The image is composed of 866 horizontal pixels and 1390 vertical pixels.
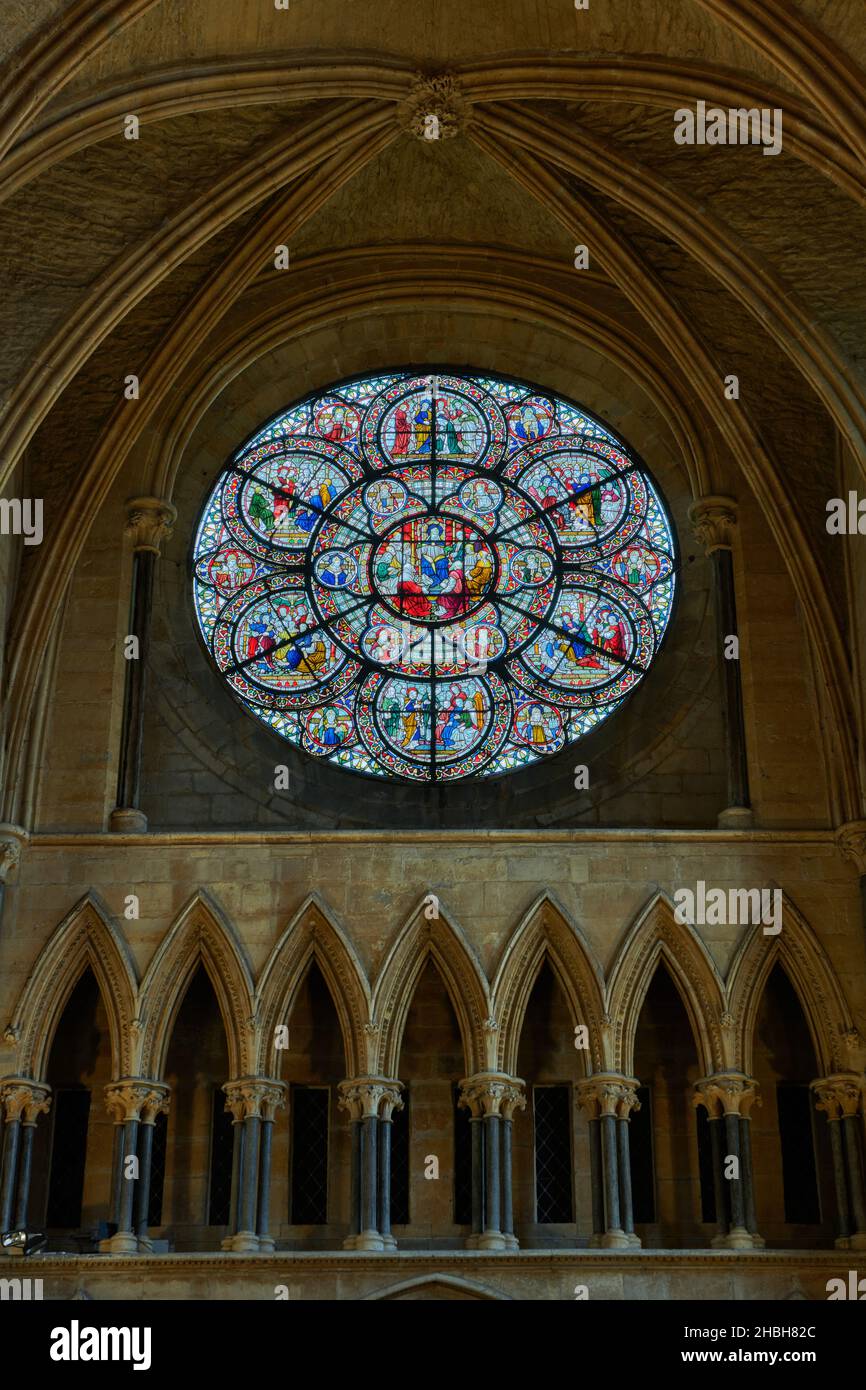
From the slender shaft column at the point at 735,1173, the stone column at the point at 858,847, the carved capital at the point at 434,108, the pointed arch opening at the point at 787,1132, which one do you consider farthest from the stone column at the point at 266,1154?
the carved capital at the point at 434,108

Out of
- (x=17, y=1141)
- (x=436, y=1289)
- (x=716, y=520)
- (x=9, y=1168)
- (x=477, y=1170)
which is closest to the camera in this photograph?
(x=436, y=1289)

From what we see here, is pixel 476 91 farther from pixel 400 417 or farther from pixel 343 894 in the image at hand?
pixel 343 894

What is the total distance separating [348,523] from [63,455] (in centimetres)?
252

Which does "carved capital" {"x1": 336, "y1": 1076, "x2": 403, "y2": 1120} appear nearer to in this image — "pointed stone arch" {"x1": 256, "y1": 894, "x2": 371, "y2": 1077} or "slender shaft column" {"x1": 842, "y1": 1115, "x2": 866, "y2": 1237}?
"pointed stone arch" {"x1": 256, "y1": 894, "x2": 371, "y2": 1077}

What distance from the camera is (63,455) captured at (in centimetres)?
1587

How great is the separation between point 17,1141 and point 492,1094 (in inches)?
128

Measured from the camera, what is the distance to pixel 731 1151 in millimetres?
13789

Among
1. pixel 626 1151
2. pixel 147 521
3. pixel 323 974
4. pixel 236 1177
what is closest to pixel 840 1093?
pixel 626 1151

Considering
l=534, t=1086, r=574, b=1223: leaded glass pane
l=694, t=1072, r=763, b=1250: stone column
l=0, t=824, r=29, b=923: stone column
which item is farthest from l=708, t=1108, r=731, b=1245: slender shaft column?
l=0, t=824, r=29, b=923: stone column

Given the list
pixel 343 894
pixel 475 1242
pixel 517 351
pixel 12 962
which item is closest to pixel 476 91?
pixel 517 351

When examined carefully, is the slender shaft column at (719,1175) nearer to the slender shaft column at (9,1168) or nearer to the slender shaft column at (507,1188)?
the slender shaft column at (507,1188)

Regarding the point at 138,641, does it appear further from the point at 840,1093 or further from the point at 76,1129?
the point at 840,1093

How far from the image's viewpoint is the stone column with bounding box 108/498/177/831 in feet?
49.3

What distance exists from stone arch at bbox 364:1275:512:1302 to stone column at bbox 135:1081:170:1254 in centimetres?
161
